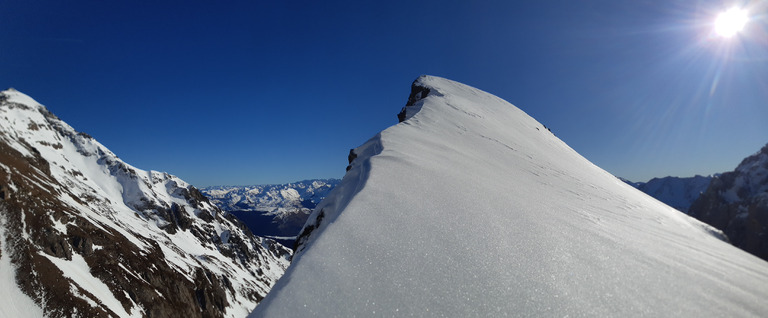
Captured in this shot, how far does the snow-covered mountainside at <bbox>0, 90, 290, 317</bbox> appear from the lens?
36.8m

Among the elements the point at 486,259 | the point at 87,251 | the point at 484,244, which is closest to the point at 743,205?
the point at 484,244

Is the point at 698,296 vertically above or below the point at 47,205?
above

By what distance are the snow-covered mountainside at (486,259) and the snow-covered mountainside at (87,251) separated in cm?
4992

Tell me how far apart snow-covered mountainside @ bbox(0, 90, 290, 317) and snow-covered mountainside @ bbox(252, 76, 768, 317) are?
49.9 m

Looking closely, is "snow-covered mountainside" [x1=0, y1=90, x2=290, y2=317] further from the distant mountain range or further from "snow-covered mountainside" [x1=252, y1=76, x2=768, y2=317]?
"snow-covered mountainside" [x1=252, y1=76, x2=768, y2=317]

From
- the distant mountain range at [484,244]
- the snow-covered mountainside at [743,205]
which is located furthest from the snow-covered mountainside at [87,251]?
the snow-covered mountainside at [743,205]

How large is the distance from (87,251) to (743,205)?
224 m

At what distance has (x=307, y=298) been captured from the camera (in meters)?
3.14

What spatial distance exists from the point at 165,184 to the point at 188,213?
34.3m

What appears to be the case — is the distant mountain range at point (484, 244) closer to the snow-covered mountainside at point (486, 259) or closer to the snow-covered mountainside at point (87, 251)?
the snow-covered mountainside at point (486, 259)

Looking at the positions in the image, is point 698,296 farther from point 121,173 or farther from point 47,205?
point 121,173

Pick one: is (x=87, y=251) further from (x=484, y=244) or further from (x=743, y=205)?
(x=743, y=205)

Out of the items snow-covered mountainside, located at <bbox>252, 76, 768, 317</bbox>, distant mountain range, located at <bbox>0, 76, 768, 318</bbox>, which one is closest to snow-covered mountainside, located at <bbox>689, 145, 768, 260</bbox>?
distant mountain range, located at <bbox>0, 76, 768, 318</bbox>

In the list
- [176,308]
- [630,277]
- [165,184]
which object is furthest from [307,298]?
[165,184]
